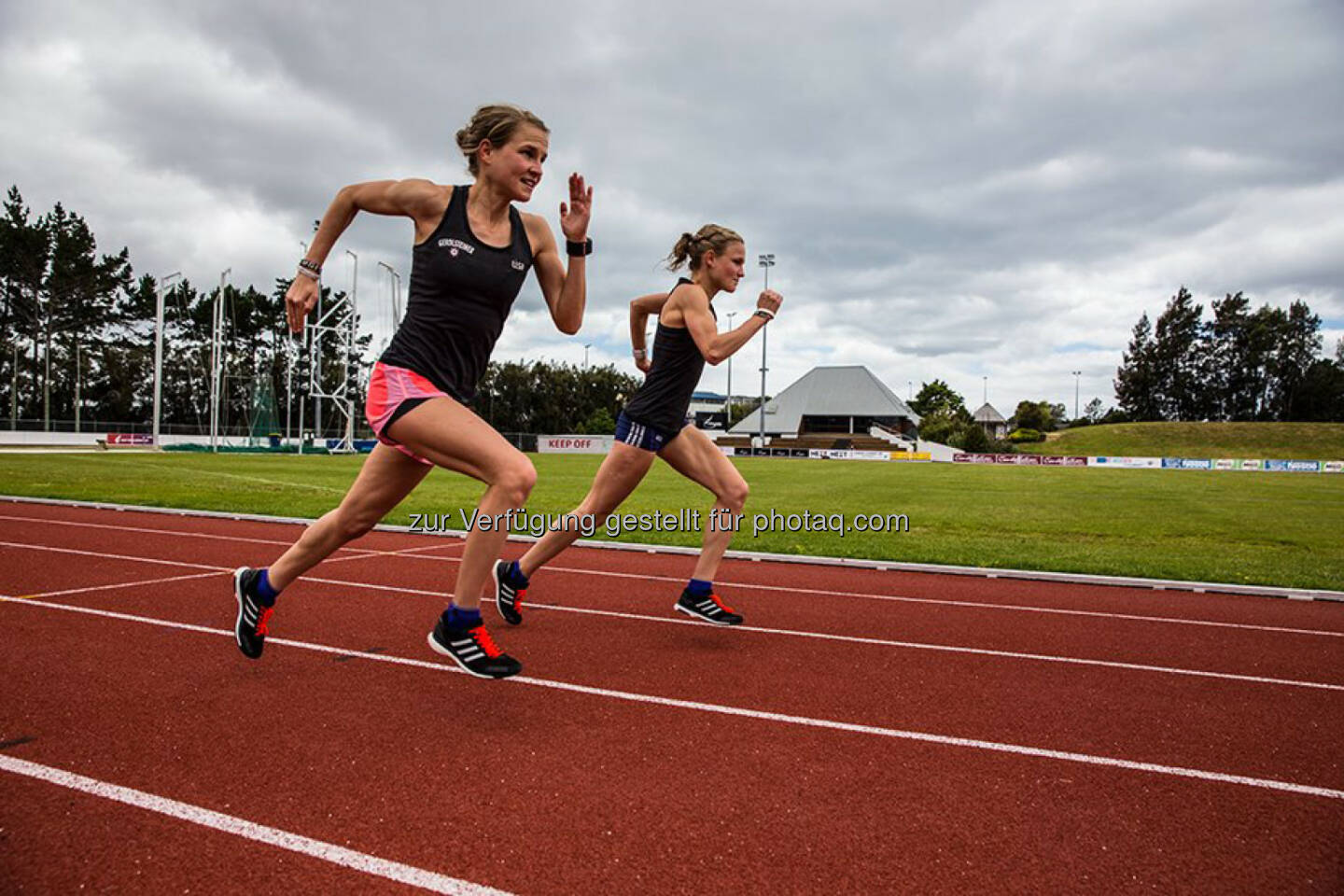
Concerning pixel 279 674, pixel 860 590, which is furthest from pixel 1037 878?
pixel 860 590

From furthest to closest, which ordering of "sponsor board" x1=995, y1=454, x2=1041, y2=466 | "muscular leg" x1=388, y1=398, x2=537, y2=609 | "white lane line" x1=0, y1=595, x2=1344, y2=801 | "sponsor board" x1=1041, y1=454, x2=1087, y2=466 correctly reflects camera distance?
"sponsor board" x1=995, y1=454, x2=1041, y2=466 → "sponsor board" x1=1041, y1=454, x2=1087, y2=466 → "muscular leg" x1=388, y1=398, x2=537, y2=609 → "white lane line" x1=0, y1=595, x2=1344, y2=801

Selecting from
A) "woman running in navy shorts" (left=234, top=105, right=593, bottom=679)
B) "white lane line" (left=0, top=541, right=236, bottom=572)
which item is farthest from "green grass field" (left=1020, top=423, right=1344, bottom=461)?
"woman running in navy shorts" (left=234, top=105, right=593, bottom=679)

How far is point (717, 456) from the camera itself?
198 inches

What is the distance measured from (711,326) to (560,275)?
1069mm

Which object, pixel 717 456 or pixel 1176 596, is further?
pixel 1176 596

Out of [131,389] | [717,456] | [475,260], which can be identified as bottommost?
[717,456]

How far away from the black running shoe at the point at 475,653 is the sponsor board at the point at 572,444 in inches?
2367

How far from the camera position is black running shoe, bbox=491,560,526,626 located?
4.88 m

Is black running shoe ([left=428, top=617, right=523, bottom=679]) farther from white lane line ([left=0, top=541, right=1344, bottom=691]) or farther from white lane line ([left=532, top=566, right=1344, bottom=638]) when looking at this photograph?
white lane line ([left=532, top=566, right=1344, bottom=638])

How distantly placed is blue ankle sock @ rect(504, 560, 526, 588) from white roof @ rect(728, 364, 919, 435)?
85.1 meters

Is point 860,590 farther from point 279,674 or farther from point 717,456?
point 279,674

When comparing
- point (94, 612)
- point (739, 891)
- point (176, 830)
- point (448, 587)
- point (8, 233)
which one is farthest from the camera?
point (8, 233)

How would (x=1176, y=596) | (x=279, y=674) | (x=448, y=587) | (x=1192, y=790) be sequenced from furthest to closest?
(x=1176, y=596) < (x=448, y=587) < (x=279, y=674) < (x=1192, y=790)

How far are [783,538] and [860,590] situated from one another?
349 centimetres
